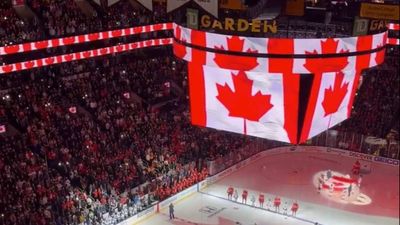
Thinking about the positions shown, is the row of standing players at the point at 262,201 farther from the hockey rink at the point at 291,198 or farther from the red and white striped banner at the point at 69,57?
the red and white striped banner at the point at 69,57

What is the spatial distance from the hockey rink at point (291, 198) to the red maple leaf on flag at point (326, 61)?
36.4ft

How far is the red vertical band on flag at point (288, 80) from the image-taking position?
11375mm

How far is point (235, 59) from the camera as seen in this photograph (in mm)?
11711

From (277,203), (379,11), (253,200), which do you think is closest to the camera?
(379,11)

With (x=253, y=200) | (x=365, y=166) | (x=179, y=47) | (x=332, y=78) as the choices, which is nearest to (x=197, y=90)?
(x=179, y=47)

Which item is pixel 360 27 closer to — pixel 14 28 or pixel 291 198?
pixel 291 198

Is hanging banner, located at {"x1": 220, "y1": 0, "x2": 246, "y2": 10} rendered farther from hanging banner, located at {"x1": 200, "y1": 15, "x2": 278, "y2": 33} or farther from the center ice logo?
the center ice logo

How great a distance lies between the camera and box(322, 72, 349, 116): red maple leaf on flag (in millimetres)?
12406

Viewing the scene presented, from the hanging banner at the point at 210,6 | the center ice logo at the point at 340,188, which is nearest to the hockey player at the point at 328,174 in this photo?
the center ice logo at the point at 340,188

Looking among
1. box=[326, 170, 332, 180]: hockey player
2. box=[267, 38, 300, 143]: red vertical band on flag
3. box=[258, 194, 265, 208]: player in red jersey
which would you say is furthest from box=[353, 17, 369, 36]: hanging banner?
box=[326, 170, 332, 180]: hockey player

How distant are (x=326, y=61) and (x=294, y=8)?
171cm

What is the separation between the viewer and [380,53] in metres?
12.5

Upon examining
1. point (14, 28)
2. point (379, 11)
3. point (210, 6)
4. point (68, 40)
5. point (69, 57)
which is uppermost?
point (210, 6)

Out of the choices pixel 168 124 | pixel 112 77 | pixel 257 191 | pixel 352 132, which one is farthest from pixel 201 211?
pixel 352 132
